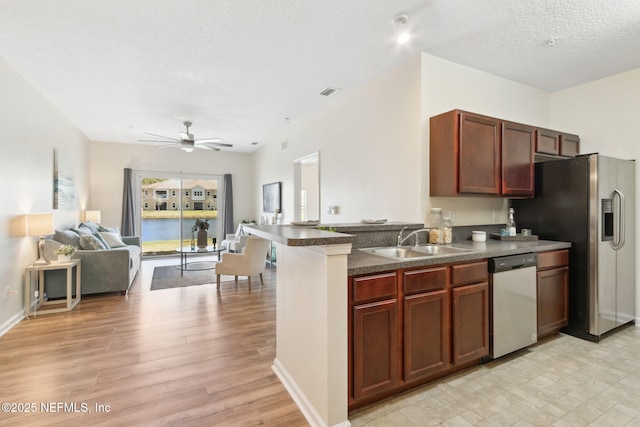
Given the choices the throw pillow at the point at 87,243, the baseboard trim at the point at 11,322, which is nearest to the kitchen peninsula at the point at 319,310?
the baseboard trim at the point at 11,322

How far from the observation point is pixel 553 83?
3770mm

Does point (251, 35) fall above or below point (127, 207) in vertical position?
above

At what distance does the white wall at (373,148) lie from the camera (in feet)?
10.6

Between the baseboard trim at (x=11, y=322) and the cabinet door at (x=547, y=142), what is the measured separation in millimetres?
5923

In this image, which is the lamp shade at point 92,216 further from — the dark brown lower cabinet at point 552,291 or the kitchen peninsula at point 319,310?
the dark brown lower cabinet at point 552,291

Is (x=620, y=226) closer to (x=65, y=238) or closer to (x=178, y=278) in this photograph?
(x=178, y=278)

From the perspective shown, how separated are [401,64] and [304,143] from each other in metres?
2.58

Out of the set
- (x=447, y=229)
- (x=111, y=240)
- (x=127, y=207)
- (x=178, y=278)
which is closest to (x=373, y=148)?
(x=447, y=229)

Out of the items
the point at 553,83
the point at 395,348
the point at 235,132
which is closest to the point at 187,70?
the point at 235,132

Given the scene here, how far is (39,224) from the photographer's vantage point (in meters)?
3.57

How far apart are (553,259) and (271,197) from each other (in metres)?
5.66

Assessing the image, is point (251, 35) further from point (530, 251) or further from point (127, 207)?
point (127, 207)

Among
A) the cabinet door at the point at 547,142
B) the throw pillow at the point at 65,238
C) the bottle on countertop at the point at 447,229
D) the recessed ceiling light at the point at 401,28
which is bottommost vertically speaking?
the throw pillow at the point at 65,238

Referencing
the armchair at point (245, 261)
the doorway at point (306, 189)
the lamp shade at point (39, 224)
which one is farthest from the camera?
the doorway at point (306, 189)
